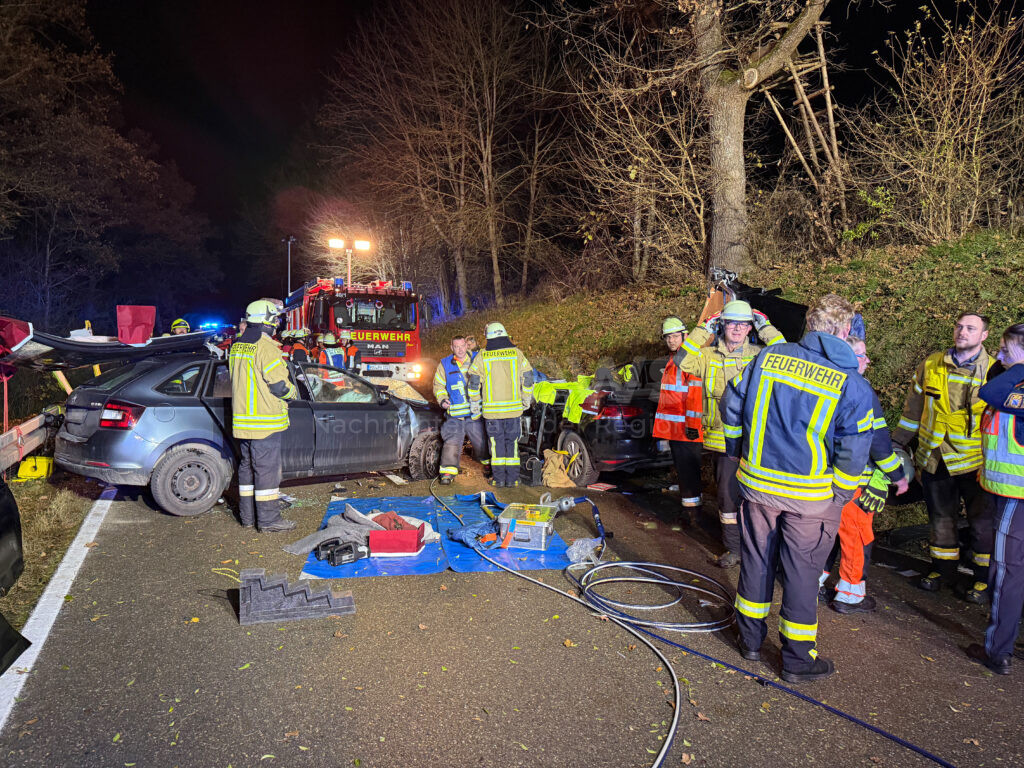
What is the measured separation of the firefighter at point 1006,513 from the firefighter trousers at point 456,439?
16.8 feet

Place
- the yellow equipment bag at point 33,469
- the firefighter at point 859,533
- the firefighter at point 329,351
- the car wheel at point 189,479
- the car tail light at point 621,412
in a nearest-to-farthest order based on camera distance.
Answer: the firefighter at point 859,533
the car wheel at point 189,479
the yellow equipment bag at point 33,469
the car tail light at point 621,412
the firefighter at point 329,351

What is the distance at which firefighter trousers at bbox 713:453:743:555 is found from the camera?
5363 mm

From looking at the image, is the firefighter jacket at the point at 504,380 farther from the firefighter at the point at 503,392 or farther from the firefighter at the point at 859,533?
the firefighter at the point at 859,533

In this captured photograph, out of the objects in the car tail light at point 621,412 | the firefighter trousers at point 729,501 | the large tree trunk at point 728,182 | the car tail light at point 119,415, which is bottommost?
the firefighter trousers at point 729,501

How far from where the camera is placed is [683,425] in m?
6.13

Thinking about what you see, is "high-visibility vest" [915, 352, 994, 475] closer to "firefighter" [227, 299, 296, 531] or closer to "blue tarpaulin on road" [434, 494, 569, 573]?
"blue tarpaulin on road" [434, 494, 569, 573]

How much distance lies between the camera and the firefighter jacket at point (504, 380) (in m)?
7.36

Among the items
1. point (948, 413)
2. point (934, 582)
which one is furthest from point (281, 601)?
point (948, 413)

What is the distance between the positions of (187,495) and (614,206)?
34.4ft

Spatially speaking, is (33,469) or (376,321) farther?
(376,321)

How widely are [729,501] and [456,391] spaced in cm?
340

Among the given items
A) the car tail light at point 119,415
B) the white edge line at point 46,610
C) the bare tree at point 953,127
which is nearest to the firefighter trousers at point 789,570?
the white edge line at point 46,610

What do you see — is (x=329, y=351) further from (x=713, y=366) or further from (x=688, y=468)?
(x=713, y=366)

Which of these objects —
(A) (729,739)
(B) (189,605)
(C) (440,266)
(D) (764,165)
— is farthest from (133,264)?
(A) (729,739)
